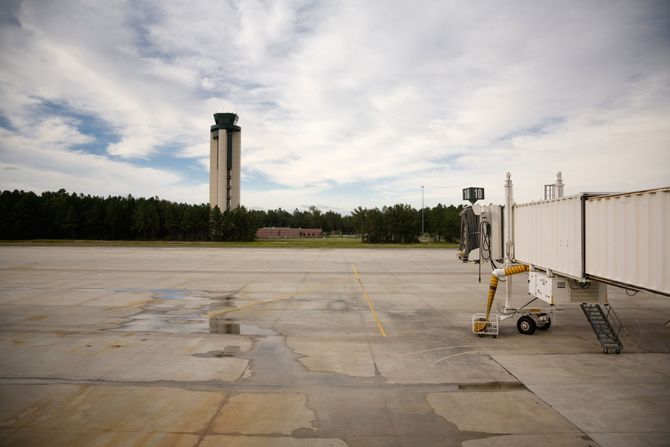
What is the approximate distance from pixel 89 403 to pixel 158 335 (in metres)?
5.45

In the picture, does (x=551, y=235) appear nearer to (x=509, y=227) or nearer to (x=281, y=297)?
(x=509, y=227)

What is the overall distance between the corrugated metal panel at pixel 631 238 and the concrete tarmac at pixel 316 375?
8.76 feet

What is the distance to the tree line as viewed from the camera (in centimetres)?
10275

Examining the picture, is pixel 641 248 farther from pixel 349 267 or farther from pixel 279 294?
pixel 349 267

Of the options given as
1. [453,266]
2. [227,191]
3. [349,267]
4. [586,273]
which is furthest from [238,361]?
[227,191]

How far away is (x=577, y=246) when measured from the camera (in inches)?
468

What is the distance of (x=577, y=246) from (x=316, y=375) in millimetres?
8343

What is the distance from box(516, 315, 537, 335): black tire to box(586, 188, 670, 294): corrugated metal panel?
3.55 m

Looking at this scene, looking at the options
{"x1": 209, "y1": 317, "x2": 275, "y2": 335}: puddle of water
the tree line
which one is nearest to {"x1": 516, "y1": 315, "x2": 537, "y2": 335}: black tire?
{"x1": 209, "y1": 317, "x2": 275, "y2": 335}: puddle of water

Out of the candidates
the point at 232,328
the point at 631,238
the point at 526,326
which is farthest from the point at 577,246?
the point at 232,328

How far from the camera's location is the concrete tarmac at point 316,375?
7.50 meters

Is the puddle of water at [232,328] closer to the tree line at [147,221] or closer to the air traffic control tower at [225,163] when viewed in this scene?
the tree line at [147,221]

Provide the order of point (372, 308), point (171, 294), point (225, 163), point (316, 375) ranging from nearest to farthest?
point (316, 375), point (372, 308), point (171, 294), point (225, 163)

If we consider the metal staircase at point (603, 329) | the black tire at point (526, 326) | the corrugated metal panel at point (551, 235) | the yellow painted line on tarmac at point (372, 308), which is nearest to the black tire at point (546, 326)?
the black tire at point (526, 326)
